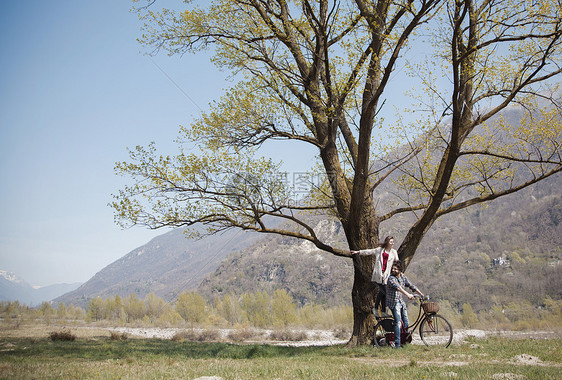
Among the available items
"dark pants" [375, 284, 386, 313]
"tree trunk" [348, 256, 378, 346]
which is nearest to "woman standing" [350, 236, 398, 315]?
"dark pants" [375, 284, 386, 313]

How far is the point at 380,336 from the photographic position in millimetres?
8891

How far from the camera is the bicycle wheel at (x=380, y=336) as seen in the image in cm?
866

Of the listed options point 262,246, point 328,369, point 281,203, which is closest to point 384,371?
point 328,369

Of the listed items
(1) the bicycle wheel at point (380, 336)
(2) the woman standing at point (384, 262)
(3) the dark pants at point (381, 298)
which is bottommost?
(1) the bicycle wheel at point (380, 336)

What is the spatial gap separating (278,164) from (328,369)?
21.9ft

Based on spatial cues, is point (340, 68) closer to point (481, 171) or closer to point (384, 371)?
point (481, 171)

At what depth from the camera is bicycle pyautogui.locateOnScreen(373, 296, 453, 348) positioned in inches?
315

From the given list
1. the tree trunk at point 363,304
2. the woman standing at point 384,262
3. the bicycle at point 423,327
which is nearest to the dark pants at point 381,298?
Result: the woman standing at point 384,262

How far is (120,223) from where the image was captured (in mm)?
10305

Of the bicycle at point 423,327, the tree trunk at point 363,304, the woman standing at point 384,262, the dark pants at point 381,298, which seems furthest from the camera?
the tree trunk at point 363,304

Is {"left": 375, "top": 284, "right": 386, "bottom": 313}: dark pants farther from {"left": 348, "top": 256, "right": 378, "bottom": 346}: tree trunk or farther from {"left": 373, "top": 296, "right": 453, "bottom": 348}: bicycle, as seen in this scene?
{"left": 348, "top": 256, "right": 378, "bottom": 346}: tree trunk

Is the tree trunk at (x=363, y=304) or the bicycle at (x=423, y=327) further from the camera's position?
the tree trunk at (x=363, y=304)

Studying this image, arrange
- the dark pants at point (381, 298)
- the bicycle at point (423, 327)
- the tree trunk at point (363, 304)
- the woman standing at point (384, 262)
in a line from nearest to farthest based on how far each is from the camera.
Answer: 1. the bicycle at point (423, 327)
2. the woman standing at point (384, 262)
3. the dark pants at point (381, 298)
4. the tree trunk at point (363, 304)

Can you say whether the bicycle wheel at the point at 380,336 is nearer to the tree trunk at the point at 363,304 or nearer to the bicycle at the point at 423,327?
the bicycle at the point at 423,327
